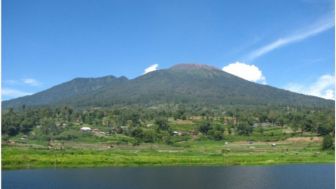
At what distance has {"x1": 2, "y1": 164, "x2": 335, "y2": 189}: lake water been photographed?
114 ft

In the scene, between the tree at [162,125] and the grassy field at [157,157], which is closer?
the grassy field at [157,157]

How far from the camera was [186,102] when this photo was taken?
185 m

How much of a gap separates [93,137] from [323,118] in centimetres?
5344

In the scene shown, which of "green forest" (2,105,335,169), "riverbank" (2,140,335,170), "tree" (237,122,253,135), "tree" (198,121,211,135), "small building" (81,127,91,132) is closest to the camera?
"riverbank" (2,140,335,170)

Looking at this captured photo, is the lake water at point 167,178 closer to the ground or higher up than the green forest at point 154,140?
closer to the ground

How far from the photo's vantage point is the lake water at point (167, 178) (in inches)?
1369

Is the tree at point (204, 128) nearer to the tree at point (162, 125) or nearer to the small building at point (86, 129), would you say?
the tree at point (162, 125)

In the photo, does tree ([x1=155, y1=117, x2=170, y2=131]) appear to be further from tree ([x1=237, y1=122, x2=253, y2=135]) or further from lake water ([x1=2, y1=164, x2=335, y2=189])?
lake water ([x1=2, y1=164, x2=335, y2=189])

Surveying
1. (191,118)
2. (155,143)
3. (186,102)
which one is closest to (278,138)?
(155,143)

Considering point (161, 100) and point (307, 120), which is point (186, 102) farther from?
point (307, 120)

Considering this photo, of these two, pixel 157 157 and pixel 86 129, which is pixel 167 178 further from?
pixel 86 129

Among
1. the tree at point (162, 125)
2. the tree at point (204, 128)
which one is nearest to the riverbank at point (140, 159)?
the tree at point (204, 128)

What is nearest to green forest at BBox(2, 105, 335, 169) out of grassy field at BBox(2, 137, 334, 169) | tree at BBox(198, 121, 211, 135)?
grassy field at BBox(2, 137, 334, 169)

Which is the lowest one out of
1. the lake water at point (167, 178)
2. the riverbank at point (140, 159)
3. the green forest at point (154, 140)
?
the lake water at point (167, 178)
